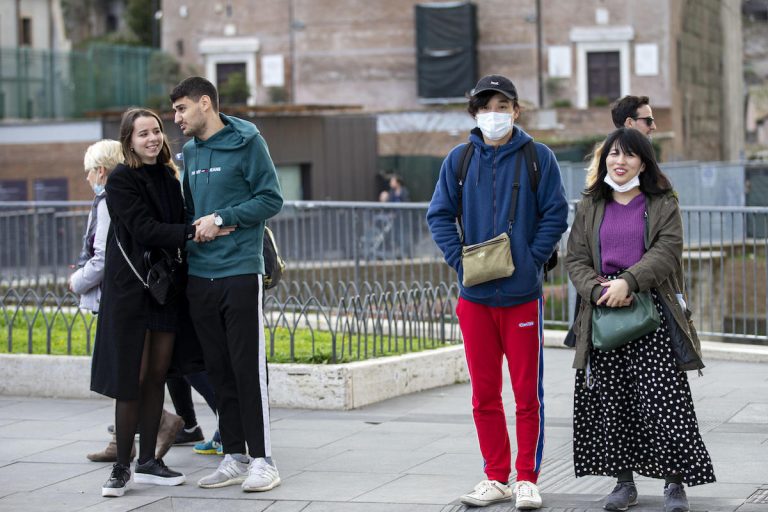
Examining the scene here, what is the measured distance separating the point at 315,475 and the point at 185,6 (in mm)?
45183

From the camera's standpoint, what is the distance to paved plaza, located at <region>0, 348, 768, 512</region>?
6879mm

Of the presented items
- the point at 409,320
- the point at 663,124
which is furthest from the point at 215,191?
the point at 663,124

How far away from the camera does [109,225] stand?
756cm

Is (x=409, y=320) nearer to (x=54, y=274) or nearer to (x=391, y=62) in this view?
(x=54, y=274)

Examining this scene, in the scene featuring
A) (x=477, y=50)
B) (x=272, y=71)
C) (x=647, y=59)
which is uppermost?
(x=477, y=50)

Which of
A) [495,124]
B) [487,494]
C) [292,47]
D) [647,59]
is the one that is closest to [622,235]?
[495,124]

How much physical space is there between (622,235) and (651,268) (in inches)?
10.7

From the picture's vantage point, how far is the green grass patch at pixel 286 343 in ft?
33.8

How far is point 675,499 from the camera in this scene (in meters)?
6.39

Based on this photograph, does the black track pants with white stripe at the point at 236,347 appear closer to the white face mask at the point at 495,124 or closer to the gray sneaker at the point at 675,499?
the white face mask at the point at 495,124

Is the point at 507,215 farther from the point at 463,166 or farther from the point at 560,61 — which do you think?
the point at 560,61

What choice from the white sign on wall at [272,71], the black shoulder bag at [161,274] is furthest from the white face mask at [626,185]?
the white sign on wall at [272,71]

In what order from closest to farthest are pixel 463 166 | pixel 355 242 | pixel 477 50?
pixel 463 166 → pixel 355 242 → pixel 477 50

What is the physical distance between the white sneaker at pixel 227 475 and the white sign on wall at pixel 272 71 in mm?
43254
